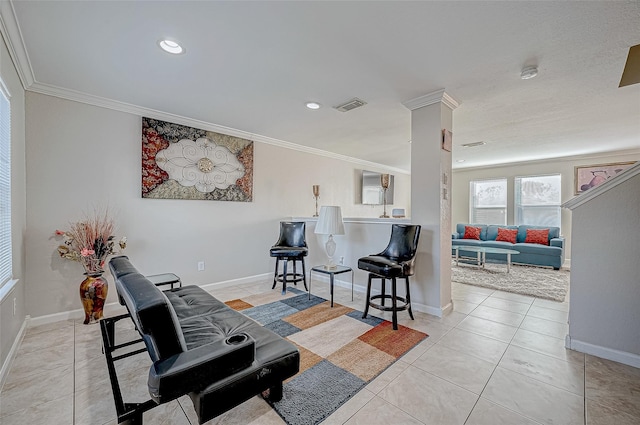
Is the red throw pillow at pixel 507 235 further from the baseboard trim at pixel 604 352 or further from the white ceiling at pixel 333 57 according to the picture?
the baseboard trim at pixel 604 352

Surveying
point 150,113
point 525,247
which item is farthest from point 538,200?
point 150,113

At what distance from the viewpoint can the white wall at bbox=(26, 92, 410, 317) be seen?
8.89 ft

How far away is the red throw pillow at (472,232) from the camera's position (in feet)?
21.8

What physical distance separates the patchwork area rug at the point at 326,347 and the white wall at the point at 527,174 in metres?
5.97

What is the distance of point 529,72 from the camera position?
236 cm

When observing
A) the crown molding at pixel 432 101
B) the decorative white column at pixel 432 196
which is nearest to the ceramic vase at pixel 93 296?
the decorative white column at pixel 432 196

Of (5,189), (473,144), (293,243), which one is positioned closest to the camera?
(5,189)

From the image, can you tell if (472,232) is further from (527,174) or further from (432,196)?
(432,196)

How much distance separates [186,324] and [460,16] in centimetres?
274

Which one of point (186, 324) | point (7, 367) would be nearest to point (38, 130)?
point (7, 367)

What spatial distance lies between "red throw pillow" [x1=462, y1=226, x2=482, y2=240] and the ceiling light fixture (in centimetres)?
496

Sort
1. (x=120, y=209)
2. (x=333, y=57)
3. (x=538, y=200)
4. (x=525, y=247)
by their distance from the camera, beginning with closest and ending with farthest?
(x=333, y=57) < (x=120, y=209) < (x=525, y=247) < (x=538, y=200)

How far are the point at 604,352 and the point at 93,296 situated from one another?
15.3 ft

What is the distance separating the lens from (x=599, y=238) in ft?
7.25
